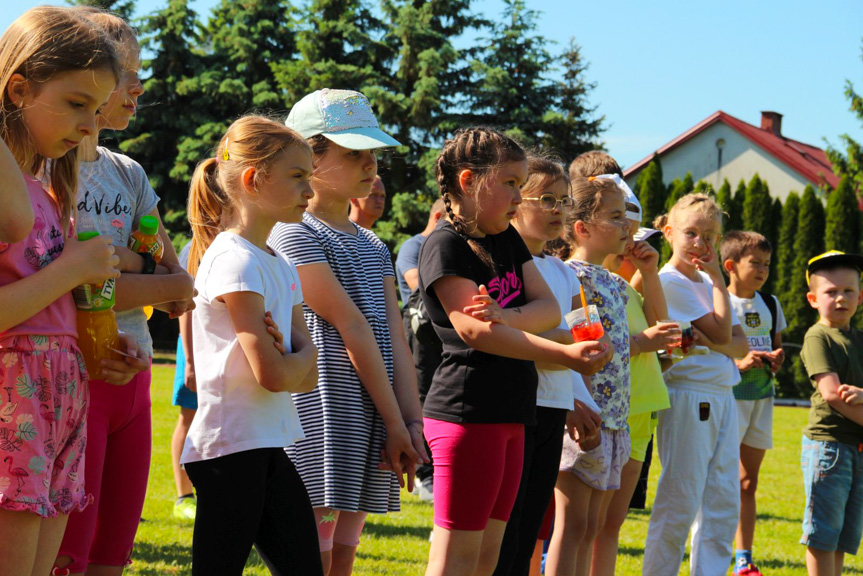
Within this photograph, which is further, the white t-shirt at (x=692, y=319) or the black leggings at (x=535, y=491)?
the white t-shirt at (x=692, y=319)

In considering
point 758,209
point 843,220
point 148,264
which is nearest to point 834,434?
point 148,264

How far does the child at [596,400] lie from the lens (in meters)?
4.16

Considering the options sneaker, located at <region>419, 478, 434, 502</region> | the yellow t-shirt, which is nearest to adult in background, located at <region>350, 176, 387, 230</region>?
the yellow t-shirt

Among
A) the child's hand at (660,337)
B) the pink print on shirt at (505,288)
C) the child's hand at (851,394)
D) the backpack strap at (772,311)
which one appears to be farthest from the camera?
the backpack strap at (772,311)

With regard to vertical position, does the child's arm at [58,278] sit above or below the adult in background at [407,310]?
below

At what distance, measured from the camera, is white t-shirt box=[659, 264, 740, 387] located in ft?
17.5

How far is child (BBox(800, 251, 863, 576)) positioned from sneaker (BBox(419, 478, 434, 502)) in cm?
330

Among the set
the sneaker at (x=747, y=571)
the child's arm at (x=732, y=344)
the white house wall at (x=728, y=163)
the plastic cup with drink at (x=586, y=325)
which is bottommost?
the sneaker at (x=747, y=571)

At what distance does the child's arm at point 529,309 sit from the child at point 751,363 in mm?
3170

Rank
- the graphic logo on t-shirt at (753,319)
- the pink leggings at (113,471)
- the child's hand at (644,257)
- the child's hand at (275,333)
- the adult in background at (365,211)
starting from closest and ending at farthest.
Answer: the pink leggings at (113,471) < the child's hand at (275,333) < the child's hand at (644,257) < the adult in background at (365,211) < the graphic logo on t-shirt at (753,319)

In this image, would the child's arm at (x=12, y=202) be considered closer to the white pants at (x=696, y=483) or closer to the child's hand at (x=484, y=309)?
the child's hand at (x=484, y=309)

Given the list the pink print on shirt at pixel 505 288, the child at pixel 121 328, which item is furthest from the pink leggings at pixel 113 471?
the pink print on shirt at pixel 505 288

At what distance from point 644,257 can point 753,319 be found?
2.05m

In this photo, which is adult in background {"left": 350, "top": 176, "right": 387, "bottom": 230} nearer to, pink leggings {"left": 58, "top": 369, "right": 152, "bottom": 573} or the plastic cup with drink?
the plastic cup with drink
